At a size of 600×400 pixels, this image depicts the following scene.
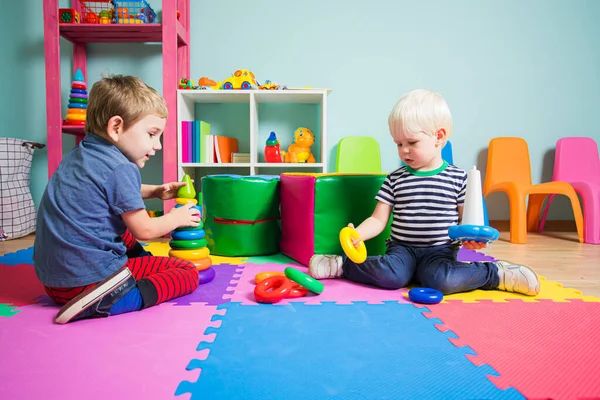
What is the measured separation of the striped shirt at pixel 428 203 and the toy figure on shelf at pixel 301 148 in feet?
4.44

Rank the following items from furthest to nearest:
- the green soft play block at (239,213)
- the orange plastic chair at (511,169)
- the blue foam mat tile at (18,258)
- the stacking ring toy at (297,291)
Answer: the orange plastic chair at (511,169)
the green soft play block at (239,213)
the blue foam mat tile at (18,258)
the stacking ring toy at (297,291)

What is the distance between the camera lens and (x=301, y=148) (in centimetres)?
290

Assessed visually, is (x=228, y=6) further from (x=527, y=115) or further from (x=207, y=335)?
(x=207, y=335)

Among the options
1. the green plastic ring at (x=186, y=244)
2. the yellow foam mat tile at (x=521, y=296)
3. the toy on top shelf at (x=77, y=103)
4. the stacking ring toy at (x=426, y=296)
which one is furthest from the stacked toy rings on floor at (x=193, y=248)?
the toy on top shelf at (x=77, y=103)

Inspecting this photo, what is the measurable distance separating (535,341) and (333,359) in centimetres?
50

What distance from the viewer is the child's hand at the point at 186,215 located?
1319mm

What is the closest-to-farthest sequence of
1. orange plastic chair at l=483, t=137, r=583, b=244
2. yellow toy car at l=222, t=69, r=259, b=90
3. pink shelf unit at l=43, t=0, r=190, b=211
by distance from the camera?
pink shelf unit at l=43, t=0, r=190, b=211, yellow toy car at l=222, t=69, r=259, b=90, orange plastic chair at l=483, t=137, r=583, b=244

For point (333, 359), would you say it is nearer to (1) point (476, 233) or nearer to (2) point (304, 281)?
(2) point (304, 281)

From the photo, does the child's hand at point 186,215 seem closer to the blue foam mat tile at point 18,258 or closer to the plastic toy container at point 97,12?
the blue foam mat tile at point 18,258

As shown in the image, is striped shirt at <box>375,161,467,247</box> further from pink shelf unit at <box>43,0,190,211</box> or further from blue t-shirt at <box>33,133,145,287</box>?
pink shelf unit at <box>43,0,190,211</box>

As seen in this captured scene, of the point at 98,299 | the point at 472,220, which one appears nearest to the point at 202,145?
the point at 98,299

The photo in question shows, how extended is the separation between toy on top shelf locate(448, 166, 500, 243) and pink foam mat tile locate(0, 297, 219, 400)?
0.77 metres

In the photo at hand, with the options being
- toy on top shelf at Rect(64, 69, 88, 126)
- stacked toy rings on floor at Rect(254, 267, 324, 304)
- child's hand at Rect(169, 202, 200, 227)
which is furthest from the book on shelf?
stacked toy rings on floor at Rect(254, 267, 324, 304)

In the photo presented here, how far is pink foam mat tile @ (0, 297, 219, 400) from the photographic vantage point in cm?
79
